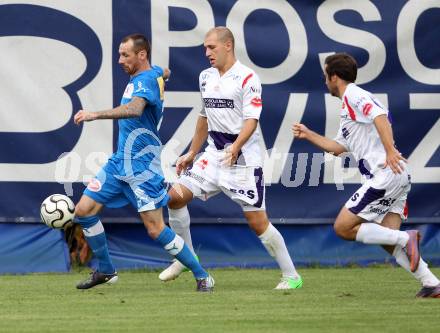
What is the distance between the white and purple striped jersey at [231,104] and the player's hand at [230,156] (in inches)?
13.6

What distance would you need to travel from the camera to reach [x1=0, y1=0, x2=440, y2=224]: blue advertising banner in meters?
11.7

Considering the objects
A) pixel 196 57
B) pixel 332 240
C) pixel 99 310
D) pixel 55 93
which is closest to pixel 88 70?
pixel 55 93

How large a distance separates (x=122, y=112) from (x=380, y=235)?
7.50 feet

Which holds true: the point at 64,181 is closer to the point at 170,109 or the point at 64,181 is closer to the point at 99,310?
the point at 170,109

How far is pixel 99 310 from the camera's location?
8109 millimetres

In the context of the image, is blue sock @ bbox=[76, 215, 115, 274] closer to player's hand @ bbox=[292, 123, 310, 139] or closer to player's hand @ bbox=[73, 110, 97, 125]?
player's hand @ bbox=[73, 110, 97, 125]

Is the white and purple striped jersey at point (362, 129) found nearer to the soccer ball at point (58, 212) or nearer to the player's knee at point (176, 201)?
the player's knee at point (176, 201)

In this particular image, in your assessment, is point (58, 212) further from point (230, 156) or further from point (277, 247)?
point (277, 247)

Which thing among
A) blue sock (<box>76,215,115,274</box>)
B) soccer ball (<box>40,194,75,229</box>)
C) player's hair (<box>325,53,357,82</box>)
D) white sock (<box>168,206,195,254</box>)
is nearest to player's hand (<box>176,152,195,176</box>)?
white sock (<box>168,206,195,254</box>)

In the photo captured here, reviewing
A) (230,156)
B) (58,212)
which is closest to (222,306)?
(230,156)

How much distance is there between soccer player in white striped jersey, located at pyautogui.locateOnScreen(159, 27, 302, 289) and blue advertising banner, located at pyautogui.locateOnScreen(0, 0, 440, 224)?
7.00ft

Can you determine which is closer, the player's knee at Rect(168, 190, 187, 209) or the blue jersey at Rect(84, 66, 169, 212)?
the blue jersey at Rect(84, 66, 169, 212)

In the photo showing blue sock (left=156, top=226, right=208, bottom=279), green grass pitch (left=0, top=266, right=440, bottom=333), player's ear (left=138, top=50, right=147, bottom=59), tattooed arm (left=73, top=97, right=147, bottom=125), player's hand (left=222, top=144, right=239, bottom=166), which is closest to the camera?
green grass pitch (left=0, top=266, right=440, bottom=333)

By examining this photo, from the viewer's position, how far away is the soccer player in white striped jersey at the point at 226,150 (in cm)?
959
